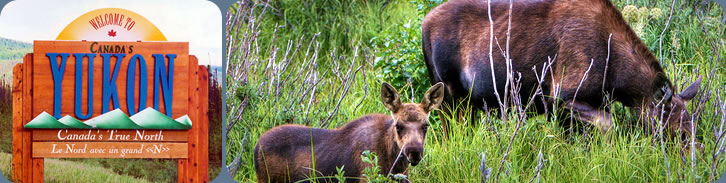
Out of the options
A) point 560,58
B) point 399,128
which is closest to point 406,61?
point 560,58

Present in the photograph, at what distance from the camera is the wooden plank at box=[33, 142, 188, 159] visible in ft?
16.0

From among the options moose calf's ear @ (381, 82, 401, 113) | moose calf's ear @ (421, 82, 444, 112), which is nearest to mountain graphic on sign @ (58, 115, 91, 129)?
moose calf's ear @ (381, 82, 401, 113)

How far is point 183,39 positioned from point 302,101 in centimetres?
118

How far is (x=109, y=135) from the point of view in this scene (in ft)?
16.0

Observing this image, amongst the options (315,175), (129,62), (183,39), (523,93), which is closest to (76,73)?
(129,62)

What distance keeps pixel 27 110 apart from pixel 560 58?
3.38 metres

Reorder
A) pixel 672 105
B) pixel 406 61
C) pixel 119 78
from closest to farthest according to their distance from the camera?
1. pixel 119 78
2. pixel 672 105
3. pixel 406 61

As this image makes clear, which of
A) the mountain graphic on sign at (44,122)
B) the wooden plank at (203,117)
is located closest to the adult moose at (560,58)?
the wooden plank at (203,117)

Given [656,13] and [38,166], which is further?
[656,13]

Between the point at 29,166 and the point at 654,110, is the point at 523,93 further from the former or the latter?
the point at 29,166

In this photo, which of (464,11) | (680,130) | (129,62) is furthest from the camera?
(464,11)

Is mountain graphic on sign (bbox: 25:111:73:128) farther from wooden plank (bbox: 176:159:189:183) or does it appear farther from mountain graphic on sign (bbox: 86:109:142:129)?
wooden plank (bbox: 176:159:189:183)

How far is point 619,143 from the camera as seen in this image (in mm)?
5613

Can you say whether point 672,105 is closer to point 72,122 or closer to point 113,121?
point 113,121
